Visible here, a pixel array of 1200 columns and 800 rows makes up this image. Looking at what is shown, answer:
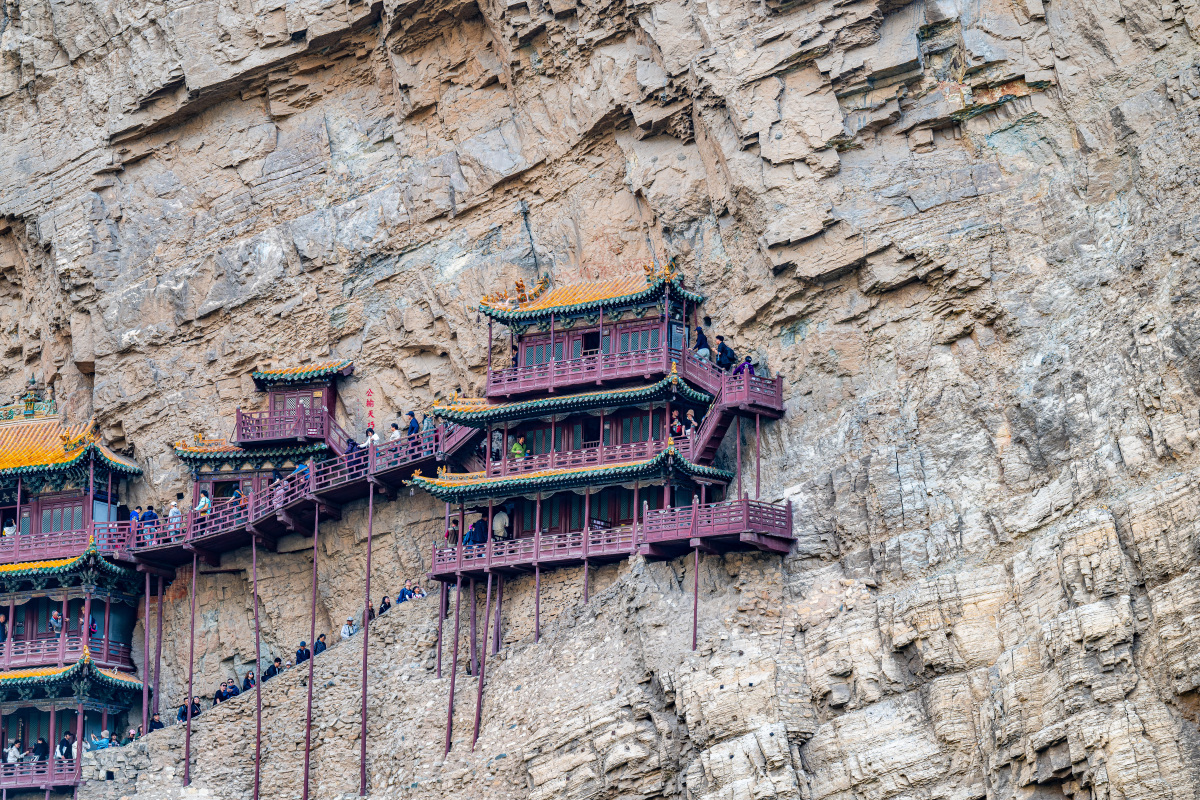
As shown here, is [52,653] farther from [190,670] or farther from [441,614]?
[441,614]

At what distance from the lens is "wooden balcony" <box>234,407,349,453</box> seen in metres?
56.8

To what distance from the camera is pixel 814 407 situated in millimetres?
48469

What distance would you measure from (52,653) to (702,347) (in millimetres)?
22250

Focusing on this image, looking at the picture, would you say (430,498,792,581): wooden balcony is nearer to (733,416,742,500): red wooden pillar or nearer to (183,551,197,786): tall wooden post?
(733,416,742,500): red wooden pillar

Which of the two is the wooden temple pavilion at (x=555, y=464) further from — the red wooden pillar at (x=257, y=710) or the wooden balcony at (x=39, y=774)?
the wooden balcony at (x=39, y=774)

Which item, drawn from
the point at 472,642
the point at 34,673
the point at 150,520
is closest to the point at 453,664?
the point at 472,642

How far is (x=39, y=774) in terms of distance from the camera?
53.3 meters

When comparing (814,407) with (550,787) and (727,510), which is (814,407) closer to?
(727,510)

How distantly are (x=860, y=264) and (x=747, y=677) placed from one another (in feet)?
39.6

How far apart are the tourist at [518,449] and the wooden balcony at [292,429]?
6874 mm

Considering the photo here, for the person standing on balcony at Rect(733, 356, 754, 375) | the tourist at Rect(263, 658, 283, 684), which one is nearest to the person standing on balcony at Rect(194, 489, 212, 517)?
the tourist at Rect(263, 658, 283, 684)

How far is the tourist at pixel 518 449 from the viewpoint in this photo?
51656mm

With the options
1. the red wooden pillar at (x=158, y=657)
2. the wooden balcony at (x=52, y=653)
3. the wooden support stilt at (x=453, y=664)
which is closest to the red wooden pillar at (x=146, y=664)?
the red wooden pillar at (x=158, y=657)

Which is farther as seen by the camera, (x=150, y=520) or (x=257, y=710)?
(x=150, y=520)
